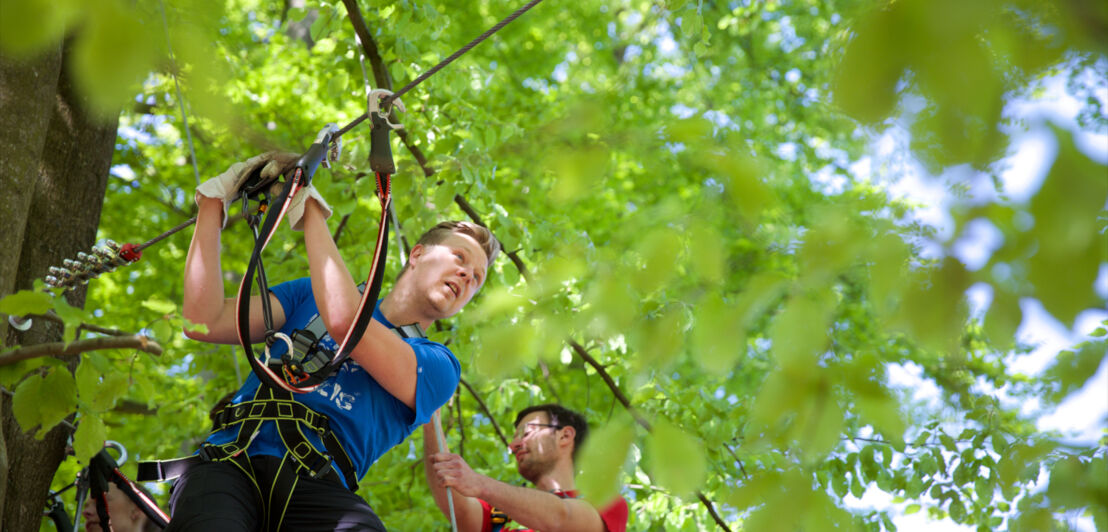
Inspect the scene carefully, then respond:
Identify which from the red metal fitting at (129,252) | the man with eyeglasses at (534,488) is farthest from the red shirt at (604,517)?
the red metal fitting at (129,252)

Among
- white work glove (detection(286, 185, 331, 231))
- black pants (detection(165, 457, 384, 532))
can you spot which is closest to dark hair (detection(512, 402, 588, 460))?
black pants (detection(165, 457, 384, 532))

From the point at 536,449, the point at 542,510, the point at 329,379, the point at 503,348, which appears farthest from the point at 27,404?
the point at 536,449

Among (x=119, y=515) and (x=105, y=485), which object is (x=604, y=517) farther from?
(x=119, y=515)

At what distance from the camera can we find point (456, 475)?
9.06 ft

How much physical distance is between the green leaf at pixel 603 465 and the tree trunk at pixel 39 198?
177 cm

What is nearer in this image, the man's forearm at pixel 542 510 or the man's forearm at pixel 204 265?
the man's forearm at pixel 204 265

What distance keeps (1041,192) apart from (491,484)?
88.9 inches

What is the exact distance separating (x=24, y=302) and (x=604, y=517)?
214cm

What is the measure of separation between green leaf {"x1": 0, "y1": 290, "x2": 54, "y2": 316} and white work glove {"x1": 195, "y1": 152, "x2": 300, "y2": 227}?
0.59m

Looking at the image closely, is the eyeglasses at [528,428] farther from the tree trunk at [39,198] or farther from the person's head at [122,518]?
the tree trunk at [39,198]

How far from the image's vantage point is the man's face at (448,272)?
2.35 metres

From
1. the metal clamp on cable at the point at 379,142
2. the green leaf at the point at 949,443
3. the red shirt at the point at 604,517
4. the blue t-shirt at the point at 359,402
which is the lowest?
the blue t-shirt at the point at 359,402

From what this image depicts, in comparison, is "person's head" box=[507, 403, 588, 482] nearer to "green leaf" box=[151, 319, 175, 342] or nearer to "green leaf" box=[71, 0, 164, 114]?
"green leaf" box=[151, 319, 175, 342]

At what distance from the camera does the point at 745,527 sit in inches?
46.8
